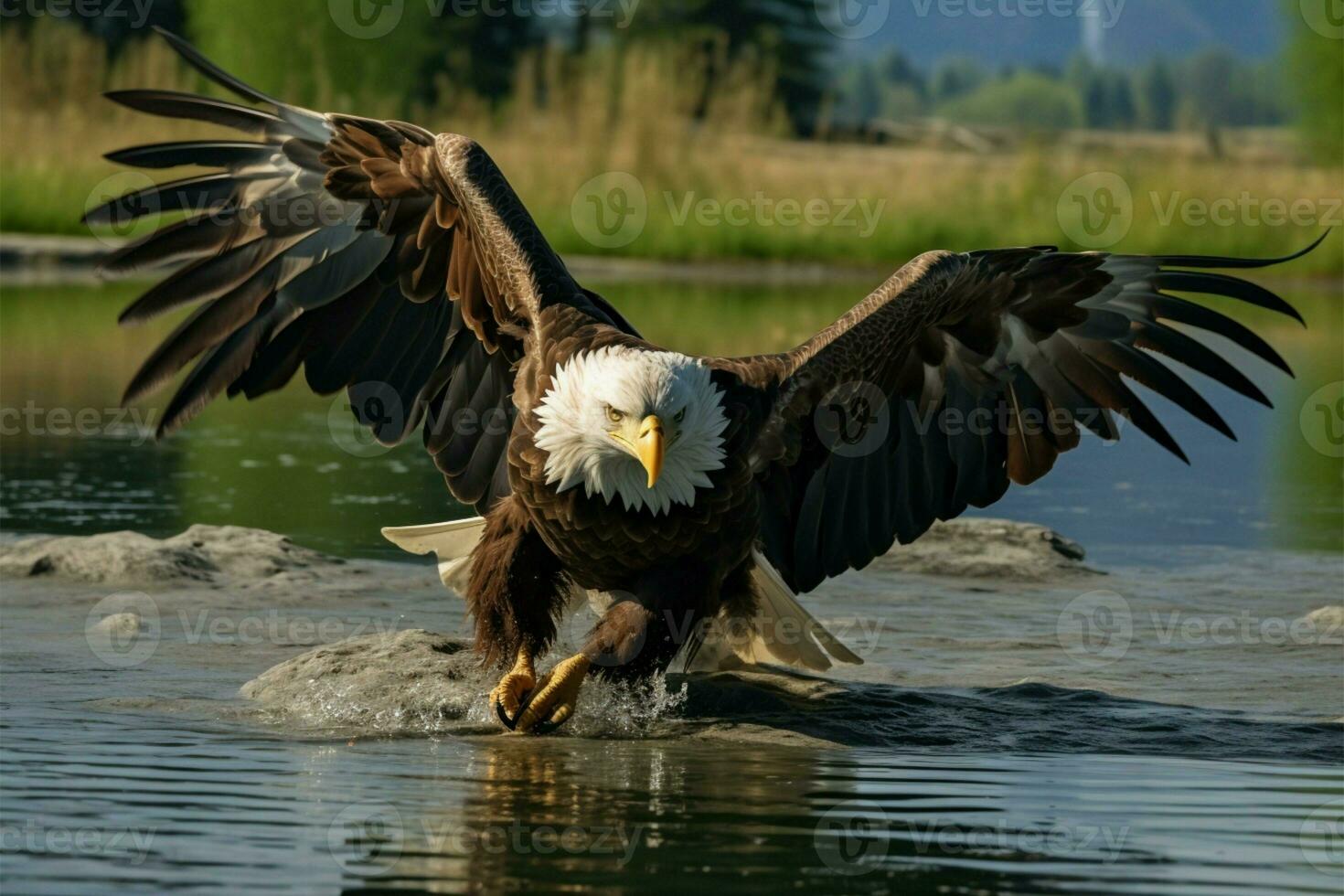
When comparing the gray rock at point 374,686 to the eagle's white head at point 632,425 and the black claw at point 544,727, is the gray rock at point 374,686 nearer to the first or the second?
the black claw at point 544,727

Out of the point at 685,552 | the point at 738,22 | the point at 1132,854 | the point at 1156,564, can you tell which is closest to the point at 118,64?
the point at 738,22

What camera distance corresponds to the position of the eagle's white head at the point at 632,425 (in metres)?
6.09

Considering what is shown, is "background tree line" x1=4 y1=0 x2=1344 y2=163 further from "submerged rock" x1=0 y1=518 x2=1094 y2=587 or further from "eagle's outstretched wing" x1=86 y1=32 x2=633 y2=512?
"eagle's outstretched wing" x1=86 y1=32 x2=633 y2=512

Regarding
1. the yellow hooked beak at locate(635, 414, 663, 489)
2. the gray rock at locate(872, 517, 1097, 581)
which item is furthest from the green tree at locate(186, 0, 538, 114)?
the yellow hooked beak at locate(635, 414, 663, 489)

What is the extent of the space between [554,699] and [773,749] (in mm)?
676

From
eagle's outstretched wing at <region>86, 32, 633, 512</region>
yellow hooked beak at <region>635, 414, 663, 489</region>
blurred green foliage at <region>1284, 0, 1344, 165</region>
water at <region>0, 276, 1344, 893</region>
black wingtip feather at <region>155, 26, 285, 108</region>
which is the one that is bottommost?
water at <region>0, 276, 1344, 893</region>

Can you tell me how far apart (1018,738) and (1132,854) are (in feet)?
4.54

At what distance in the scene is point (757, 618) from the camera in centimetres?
716

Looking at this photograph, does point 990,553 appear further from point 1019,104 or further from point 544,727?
point 1019,104

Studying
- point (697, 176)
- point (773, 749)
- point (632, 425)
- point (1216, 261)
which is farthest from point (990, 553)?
point (697, 176)

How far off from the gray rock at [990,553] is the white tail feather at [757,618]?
1829 mm

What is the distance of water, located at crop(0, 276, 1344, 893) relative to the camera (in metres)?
4.92

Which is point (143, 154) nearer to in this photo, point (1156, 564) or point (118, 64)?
point (1156, 564)

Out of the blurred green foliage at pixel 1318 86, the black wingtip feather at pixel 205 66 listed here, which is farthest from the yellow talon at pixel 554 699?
the blurred green foliage at pixel 1318 86
